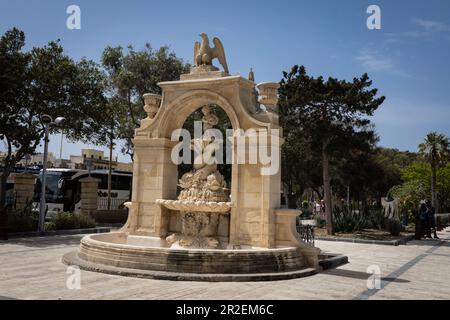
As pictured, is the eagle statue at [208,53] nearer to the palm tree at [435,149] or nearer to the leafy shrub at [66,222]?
the leafy shrub at [66,222]

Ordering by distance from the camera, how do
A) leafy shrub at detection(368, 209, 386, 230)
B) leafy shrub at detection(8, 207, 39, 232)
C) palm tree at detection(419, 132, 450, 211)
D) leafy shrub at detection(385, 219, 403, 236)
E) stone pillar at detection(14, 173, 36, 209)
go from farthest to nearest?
1. palm tree at detection(419, 132, 450, 211)
2. leafy shrub at detection(368, 209, 386, 230)
3. stone pillar at detection(14, 173, 36, 209)
4. leafy shrub at detection(385, 219, 403, 236)
5. leafy shrub at detection(8, 207, 39, 232)

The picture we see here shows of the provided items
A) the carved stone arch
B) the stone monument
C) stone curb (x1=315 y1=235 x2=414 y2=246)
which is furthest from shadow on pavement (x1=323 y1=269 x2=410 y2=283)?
stone curb (x1=315 y1=235 x2=414 y2=246)

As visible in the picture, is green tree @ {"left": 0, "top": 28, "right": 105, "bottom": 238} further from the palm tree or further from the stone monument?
the palm tree

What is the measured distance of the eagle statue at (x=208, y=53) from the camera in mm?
11797

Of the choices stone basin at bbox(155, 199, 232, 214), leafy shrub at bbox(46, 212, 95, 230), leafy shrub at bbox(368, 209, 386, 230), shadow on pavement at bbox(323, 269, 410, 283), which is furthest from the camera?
leafy shrub at bbox(368, 209, 386, 230)

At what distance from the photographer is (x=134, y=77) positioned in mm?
27641

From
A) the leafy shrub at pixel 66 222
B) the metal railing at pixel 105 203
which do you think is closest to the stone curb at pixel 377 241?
the leafy shrub at pixel 66 222

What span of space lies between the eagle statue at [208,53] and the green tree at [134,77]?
16036 mm

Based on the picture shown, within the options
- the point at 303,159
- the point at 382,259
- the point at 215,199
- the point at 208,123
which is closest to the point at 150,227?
the point at 215,199

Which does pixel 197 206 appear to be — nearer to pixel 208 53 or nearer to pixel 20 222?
pixel 208 53

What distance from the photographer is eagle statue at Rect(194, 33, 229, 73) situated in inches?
464

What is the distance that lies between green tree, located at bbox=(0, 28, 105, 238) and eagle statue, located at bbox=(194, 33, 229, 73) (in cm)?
805

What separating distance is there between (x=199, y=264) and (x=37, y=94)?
39.9ft

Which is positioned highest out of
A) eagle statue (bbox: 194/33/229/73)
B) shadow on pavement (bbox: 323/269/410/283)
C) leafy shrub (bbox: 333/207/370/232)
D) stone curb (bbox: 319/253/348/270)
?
eagle statue (bbox: 194/33/229/73)
